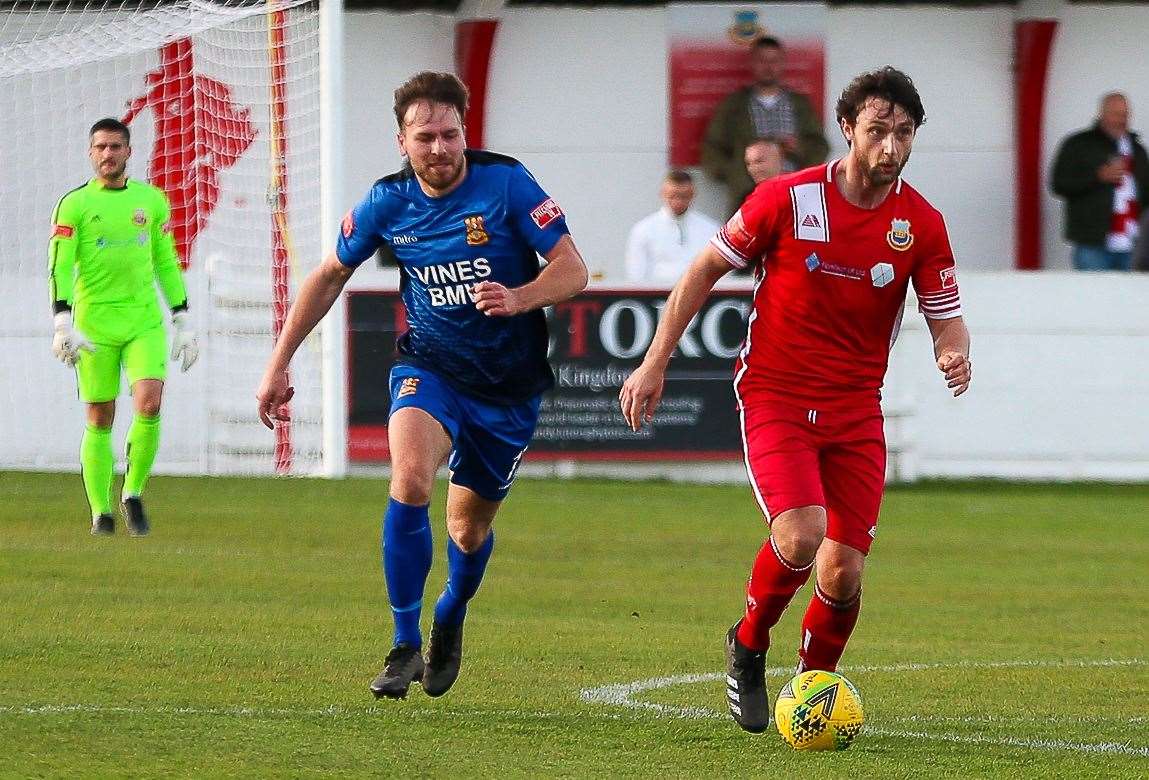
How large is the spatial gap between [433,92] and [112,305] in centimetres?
628

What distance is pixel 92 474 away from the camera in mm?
12648

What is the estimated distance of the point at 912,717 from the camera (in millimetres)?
6992

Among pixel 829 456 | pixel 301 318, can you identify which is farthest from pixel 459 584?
pixel 829 456

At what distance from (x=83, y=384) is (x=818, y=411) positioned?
715cm

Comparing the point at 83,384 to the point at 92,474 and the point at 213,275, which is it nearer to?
the point at 92,474

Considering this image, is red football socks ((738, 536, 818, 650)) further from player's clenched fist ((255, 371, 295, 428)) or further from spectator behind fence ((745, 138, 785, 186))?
spectator behind fence ((745, 138, 785, 186))

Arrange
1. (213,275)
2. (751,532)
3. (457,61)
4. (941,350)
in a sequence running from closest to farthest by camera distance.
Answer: (941,350) < (751,532) < (213,275) < (457,61)

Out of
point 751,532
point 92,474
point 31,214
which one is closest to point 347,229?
point 92,474

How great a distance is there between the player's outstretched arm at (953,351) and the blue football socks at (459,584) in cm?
168

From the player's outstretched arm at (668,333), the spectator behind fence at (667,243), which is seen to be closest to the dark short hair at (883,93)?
the player's outstretched arm at (668,333)

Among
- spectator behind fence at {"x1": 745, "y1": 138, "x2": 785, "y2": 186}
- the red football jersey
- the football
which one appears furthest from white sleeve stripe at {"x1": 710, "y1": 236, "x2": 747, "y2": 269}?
spectator behind fence at {"x1": 745, "y1": 138, "x2": 785, "y2": 186}

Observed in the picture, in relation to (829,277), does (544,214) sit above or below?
above

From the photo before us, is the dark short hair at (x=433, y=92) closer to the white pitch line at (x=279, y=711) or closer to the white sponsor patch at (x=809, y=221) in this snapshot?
the white sponsor patch at (x=809, y=221)

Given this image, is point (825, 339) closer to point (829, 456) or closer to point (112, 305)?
point (829, 456)
